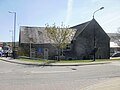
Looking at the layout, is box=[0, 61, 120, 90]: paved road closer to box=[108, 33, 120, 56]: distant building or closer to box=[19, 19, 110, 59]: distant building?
box=[19, 19, 110, 59]: distant building

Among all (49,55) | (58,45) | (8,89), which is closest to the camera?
(8,89)

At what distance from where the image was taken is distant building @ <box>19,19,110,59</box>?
5159 cm

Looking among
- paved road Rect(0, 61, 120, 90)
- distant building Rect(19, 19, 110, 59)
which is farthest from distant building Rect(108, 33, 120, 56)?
paved road Rect(0, 61, 120, 90)

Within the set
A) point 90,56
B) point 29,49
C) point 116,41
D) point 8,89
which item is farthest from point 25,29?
point 8,89

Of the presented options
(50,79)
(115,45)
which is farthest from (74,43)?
(50,79)

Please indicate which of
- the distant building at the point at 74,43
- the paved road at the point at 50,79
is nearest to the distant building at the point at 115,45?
the distant building at the point at 74,43

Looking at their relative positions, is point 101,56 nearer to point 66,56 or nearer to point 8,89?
point 66,56

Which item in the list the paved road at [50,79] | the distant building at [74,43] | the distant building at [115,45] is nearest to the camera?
the paved road at [50,79]

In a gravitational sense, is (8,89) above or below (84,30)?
below

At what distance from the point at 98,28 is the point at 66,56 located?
1012cm

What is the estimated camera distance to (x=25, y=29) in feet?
184

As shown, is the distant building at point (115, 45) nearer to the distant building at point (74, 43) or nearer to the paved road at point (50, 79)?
the distant building at point (74, 43)

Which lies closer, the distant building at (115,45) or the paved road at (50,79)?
the paved road at (50,79)

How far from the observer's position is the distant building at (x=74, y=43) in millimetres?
51594
